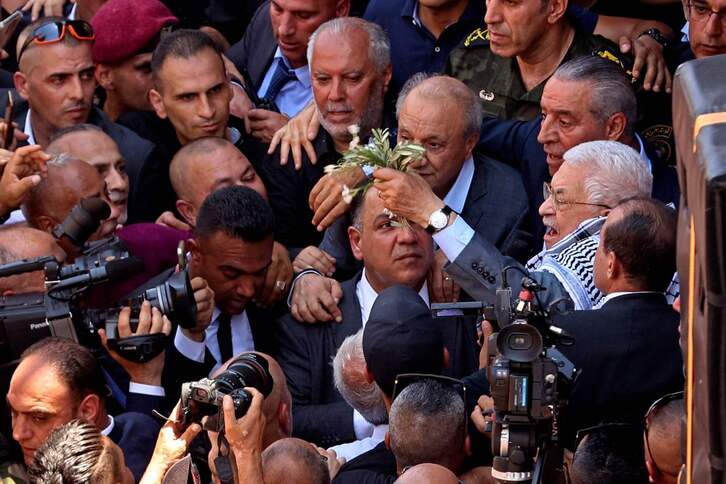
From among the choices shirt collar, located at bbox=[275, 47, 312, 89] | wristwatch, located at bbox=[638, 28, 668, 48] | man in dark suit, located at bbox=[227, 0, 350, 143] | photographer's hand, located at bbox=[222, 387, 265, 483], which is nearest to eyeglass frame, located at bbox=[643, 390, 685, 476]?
photographer's hand, located at bbox=[222, 387, 265, 483]

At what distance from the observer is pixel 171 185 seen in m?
8.46

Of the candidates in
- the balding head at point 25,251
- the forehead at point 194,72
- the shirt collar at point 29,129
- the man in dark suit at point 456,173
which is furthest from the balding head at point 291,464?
the shirt collar at point 29,129

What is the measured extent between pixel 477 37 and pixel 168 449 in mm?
3484

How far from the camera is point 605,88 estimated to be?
7.14m

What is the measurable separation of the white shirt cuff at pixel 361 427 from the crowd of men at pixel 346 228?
0.01m

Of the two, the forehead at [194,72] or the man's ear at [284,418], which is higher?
the forehead at [194,72]

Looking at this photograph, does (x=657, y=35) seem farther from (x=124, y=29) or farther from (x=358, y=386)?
(x=124, y=29)

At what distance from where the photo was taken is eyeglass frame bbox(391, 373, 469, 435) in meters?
5.64

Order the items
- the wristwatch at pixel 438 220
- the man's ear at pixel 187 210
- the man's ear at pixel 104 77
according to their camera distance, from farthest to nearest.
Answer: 1. the man's ear at pixel 104 77
2. the man's ear at pixel 187 210
3. the wristwatch at pixel 438 220

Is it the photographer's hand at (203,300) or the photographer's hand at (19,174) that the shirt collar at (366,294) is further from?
the photographer's hand at (19,174)

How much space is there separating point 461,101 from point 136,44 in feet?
8.06

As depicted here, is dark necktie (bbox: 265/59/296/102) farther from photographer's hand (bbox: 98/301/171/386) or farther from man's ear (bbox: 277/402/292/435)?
man's ear (bbox: 277/402/292/435)

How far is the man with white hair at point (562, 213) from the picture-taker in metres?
6.49

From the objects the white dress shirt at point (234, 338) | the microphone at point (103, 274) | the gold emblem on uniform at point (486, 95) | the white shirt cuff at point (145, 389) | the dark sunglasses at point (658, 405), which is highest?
the gold emblem on uniform at point (486, 95)
